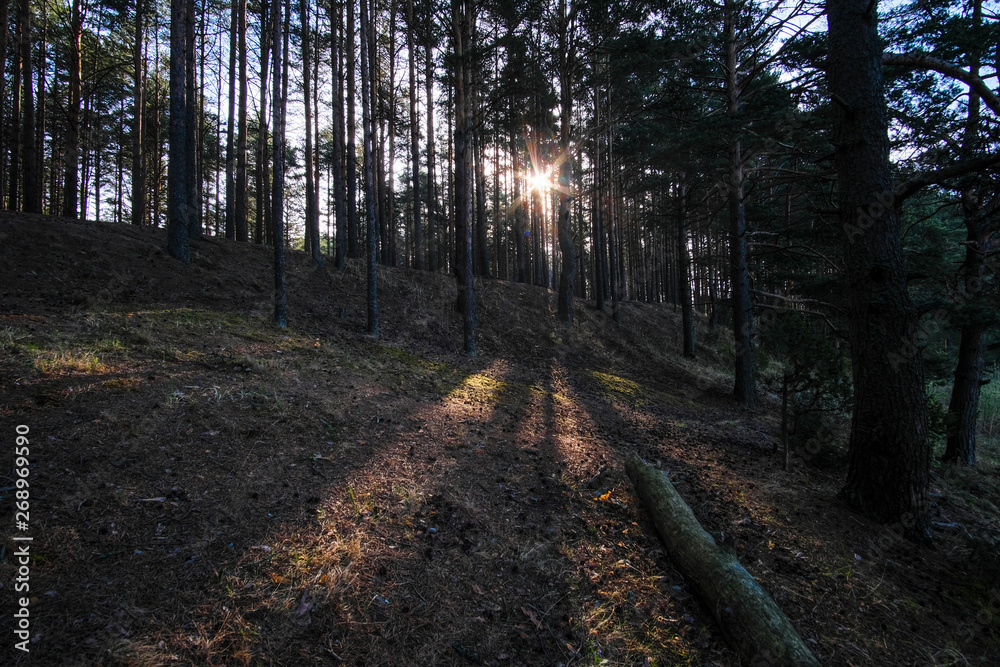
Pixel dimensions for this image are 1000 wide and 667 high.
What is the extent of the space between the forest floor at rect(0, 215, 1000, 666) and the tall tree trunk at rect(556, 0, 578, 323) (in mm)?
9566

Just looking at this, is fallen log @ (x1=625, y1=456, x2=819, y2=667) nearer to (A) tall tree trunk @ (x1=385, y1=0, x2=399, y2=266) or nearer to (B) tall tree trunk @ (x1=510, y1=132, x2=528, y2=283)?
(A) tall tree trunk @ (x1=385, y1=0, x2=399, y2=266)

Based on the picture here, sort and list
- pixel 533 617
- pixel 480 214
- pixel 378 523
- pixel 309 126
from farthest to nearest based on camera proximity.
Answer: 1. pixel 480 214
2. pixel 309 126
3. pixel 378 523
4. pixel 533 617

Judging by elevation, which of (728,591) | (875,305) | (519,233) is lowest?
(728,591)

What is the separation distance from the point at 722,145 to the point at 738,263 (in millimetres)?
3779

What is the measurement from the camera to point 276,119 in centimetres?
937

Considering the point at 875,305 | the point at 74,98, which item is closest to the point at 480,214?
the point at 74,98

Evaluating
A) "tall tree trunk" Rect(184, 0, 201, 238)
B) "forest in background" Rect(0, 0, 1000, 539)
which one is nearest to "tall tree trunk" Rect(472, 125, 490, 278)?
"forest in background" Rect(0, 0, 1000, 539)

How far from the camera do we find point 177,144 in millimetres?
11117

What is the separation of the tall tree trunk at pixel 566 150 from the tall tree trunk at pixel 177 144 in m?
12.2

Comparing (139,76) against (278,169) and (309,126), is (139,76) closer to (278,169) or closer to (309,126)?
(309,126)

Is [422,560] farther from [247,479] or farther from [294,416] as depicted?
[294,416]

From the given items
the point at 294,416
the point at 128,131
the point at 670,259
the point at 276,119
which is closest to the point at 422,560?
the point at 294,416

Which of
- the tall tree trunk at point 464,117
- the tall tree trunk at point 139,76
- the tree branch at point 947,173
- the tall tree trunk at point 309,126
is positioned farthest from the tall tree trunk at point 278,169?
the tall tree trunk at point 139,76

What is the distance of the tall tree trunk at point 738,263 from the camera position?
1036 centimetres
